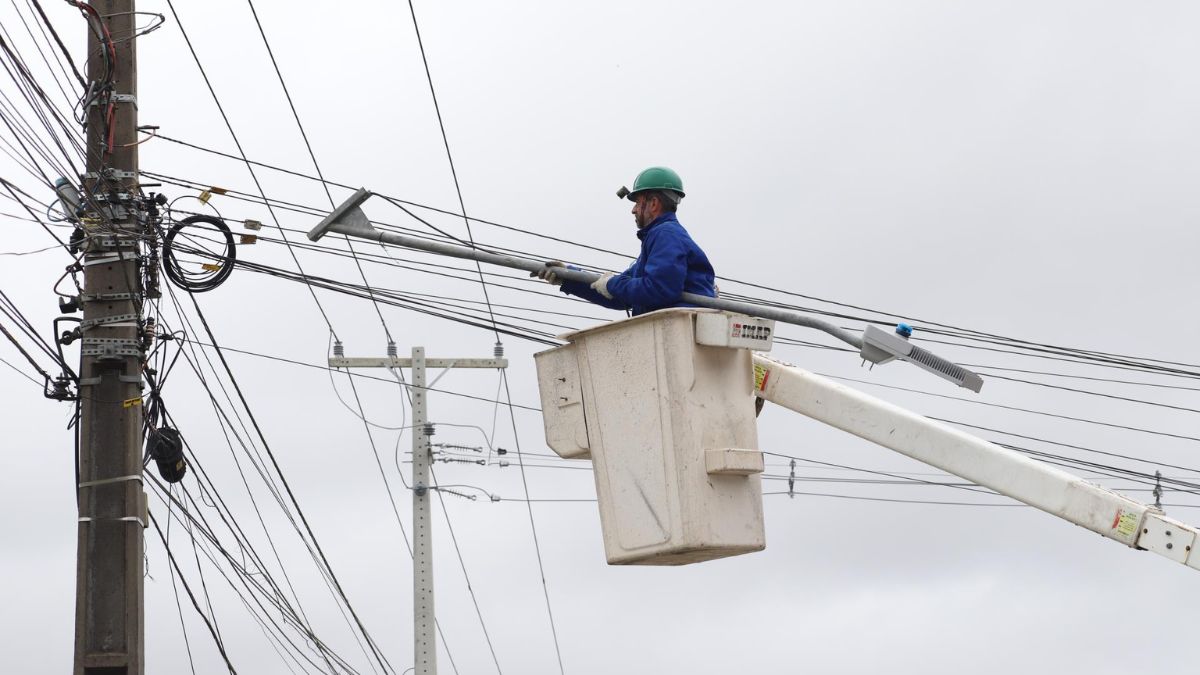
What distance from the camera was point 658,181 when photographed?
8281 mm

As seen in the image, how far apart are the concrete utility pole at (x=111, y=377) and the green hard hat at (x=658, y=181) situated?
13.8 feet

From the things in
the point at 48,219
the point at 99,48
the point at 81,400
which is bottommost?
the point at 81,400

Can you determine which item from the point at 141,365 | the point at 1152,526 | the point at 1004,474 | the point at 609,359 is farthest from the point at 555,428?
the point at 141,365

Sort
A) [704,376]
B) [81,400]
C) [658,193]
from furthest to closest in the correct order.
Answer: [81,400] < [658,193] < [704,376]

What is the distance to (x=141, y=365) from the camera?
36.9ft

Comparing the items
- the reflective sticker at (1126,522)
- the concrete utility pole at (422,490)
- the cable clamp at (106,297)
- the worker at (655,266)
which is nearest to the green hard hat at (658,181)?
the worker at (655,266)

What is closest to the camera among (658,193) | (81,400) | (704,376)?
(704,376)

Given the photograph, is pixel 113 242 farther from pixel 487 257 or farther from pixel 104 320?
pixel 487 257

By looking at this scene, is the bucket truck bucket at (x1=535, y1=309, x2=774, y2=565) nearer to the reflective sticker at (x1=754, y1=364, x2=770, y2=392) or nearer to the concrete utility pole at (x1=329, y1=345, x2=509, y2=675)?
the reflective sticker at (x1=754, y1=364, x2=770, y2=392)

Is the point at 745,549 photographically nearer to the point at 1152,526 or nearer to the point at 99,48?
the point at 1152,526

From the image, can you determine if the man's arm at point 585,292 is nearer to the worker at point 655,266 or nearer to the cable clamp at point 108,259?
the worker at point 655,266

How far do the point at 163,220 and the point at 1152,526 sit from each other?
21.7 ft

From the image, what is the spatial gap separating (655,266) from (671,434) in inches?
32.4

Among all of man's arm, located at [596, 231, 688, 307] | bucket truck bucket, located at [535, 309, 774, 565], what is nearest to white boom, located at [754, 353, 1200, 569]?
bucket truck bucket, located at [535, 309, 774, 565]
